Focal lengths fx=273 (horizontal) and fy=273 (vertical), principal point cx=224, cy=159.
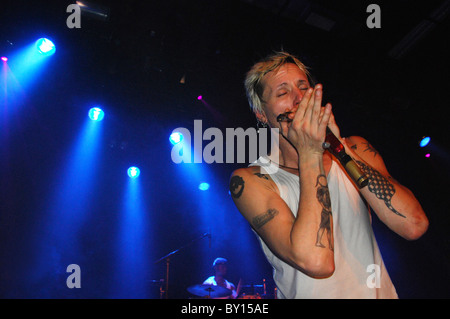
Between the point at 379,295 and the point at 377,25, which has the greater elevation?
the point at 377,25

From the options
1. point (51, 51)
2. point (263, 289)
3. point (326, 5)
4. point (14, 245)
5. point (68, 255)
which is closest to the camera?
point (326, 5)

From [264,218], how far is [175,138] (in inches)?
246

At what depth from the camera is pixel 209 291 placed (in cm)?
641

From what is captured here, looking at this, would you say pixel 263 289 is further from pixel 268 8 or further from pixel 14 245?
pixel 268 8

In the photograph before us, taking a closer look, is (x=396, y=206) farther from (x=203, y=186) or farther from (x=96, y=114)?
(x=203, y=186)

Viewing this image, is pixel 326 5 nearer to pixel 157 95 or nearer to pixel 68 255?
pixel 157 95

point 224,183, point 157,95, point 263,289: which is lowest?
point 263,289

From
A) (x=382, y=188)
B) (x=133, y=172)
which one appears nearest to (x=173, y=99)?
(x=133, y=172)

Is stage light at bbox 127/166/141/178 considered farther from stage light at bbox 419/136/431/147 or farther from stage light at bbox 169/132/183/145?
stage light at bbox 419/136/431/147
